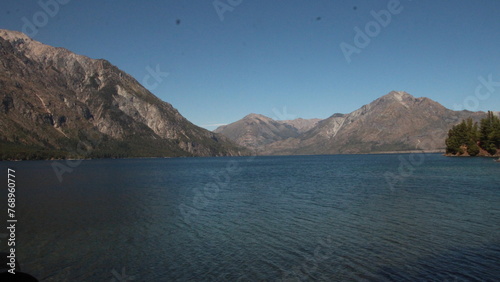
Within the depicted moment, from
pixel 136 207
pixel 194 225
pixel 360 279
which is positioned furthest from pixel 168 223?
pixel 360 279

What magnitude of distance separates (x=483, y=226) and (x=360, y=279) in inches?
820

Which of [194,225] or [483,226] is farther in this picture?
[194,225]

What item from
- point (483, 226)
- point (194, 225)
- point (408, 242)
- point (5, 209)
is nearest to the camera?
point (408, 242)

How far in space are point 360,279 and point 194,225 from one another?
2240 centimetres

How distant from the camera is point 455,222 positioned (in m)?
35.8

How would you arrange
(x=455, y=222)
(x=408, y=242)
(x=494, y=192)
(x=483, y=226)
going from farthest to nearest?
1. (x=494, y=192)
2. (x=455, y=222)
3. (x=483, y=226)
4. (x=408, y=242)

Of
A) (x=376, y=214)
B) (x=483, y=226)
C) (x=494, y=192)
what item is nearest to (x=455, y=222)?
(x=483, y=226)

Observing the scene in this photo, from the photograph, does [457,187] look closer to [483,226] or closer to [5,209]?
[483,226]

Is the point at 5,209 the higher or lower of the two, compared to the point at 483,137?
lower

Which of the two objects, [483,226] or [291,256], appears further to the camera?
[483,226]

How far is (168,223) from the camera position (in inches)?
1577

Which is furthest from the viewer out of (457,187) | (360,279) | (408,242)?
(457,187)

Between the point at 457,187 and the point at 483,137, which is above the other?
the point at 483,137

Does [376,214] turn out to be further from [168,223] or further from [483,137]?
[483,137]
